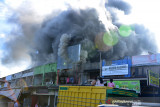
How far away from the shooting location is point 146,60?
20.3m

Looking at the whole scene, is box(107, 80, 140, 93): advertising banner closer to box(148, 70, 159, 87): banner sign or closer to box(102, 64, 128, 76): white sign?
box(102, 64, 128, 76): white sign

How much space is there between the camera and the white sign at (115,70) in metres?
21.6

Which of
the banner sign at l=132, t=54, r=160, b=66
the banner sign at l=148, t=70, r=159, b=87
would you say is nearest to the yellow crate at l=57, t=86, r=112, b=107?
the banner sign at l=148, t=70, r=159, b=87

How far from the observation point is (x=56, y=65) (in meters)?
32.3

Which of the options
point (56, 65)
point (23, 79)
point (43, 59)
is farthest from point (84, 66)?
point (23, 79)

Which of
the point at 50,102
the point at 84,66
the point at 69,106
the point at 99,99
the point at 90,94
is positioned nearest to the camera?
the point at 99,99

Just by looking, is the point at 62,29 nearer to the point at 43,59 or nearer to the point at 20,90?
the point at 43,59

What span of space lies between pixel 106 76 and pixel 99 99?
16515 millimetres

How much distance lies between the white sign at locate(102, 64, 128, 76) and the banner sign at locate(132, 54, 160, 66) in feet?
4.30

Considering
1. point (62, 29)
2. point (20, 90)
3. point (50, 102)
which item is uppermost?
point (62, 29)

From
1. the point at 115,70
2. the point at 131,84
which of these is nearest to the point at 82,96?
the point at 131,84

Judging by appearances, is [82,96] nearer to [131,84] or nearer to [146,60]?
[131,84]

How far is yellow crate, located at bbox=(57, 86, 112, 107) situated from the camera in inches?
297

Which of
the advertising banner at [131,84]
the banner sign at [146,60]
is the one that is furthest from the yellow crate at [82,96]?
the banner sign at [146,60]
